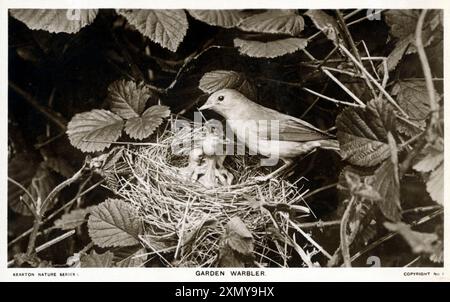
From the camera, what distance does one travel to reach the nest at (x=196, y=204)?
1478mm

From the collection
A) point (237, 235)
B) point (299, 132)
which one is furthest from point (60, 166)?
point (299, 132)

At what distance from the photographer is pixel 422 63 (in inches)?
56.7

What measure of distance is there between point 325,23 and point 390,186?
1.30ft

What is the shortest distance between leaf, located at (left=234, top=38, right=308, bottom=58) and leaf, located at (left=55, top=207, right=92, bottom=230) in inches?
20.8

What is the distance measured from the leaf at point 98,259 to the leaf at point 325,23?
2.34ft

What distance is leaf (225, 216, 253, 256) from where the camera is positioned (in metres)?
1.47

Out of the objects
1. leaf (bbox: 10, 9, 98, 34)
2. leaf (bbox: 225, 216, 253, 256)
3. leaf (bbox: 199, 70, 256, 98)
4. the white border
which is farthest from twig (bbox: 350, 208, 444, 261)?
leaf (bbox: 10, 9, 98, 34)

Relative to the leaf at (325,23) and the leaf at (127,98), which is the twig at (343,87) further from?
the leaf at (127,98)

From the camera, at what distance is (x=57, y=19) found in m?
1.48

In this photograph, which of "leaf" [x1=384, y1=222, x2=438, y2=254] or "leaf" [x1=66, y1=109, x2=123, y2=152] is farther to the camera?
"leaf" [x1=66, y1=109, x2=123, y2=152]

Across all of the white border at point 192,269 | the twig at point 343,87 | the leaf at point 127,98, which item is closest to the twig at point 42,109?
the white border at point 192,269

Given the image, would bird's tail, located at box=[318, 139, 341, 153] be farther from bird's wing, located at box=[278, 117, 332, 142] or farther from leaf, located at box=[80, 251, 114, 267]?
leaf, located at box=[80, 251, 114, 267]

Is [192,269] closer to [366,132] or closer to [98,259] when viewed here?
[98,259]
